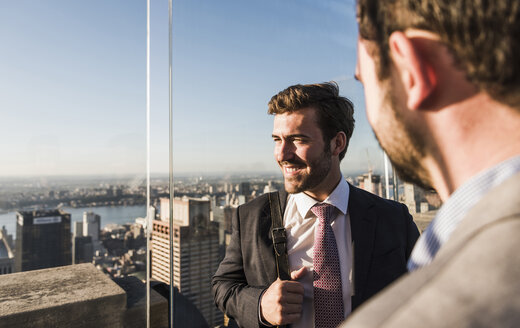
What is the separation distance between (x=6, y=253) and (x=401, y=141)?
3.18m

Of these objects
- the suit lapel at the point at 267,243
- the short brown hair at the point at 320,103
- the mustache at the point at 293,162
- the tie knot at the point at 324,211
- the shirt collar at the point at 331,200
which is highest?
the short brown hair at the point at 320,103

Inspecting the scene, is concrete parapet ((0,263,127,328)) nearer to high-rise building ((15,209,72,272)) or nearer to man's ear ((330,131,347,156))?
high-rise building ((15,209,72,272))

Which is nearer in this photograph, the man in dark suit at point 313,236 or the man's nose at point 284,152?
the man in dark suit at point 313,236

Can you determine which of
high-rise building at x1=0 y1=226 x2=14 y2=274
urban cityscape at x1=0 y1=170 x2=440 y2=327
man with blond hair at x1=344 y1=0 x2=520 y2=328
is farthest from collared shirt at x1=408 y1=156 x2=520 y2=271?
high-rise building at x1=0 y1=226 x2=14 y2=274

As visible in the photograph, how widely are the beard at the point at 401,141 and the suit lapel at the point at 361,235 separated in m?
0.82

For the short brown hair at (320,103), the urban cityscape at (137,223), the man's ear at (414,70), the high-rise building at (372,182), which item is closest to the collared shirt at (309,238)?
the short brown hair at (320,103)

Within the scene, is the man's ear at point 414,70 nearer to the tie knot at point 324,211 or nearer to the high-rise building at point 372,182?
the tie knot at point 324,211

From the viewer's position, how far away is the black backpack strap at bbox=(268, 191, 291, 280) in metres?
1.15

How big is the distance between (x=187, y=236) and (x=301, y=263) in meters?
1.65

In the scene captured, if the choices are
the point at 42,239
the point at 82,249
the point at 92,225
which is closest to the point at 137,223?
the point at 82,249

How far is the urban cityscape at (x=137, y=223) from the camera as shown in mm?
2395

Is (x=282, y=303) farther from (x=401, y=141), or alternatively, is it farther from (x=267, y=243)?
(x=401, y=141)

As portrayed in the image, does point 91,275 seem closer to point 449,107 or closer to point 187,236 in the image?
point 187,236

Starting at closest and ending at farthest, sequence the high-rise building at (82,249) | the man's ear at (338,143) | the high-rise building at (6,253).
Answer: the man's ear at (338,143) → the high-rise building at (6,253) → the high-rise building at (82,249)
